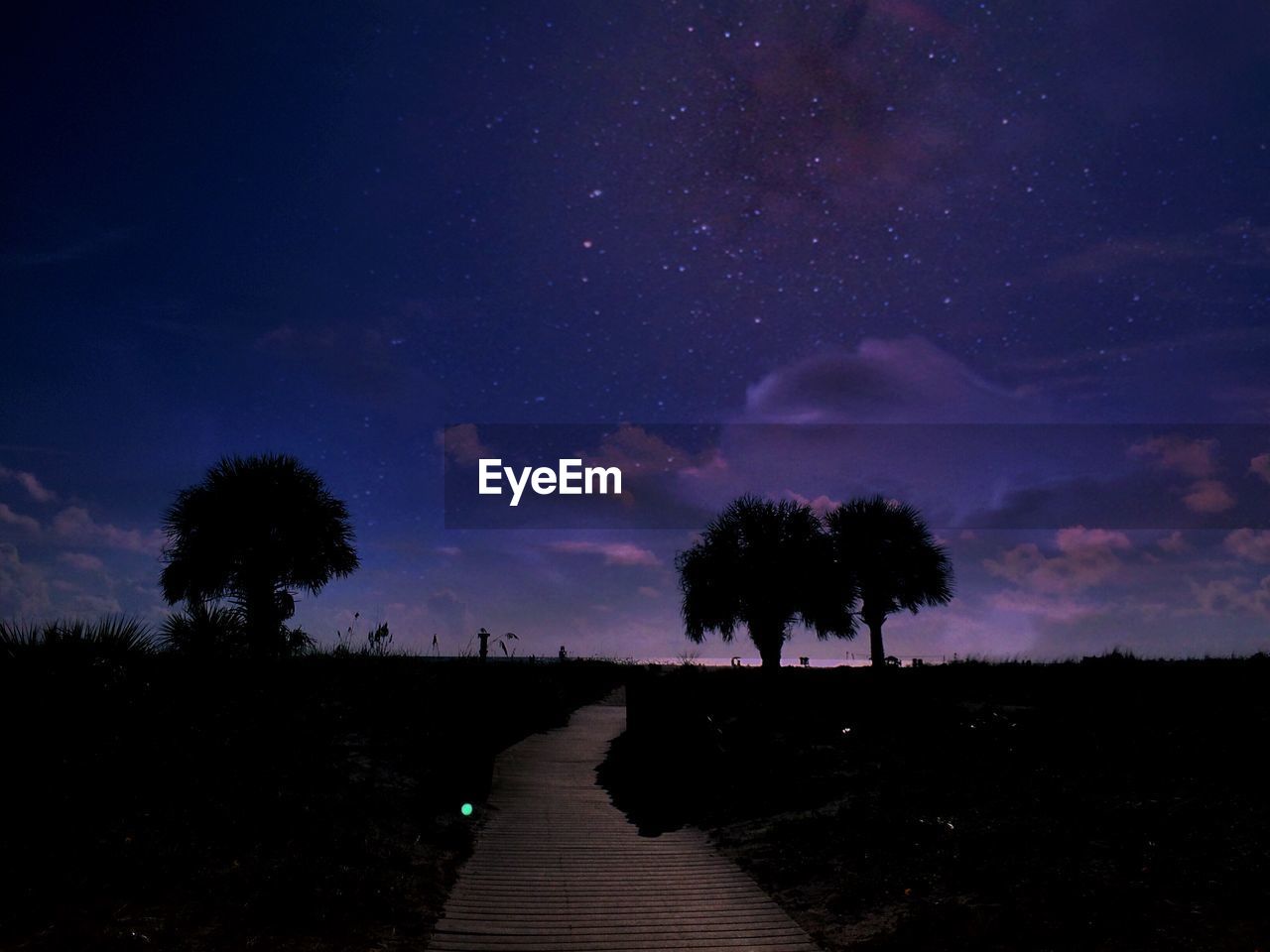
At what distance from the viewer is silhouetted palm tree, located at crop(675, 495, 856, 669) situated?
131 feet

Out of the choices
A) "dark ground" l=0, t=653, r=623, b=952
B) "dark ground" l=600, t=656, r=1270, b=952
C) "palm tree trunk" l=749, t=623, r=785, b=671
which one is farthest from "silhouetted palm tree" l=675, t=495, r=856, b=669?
"dark ground" l=0, t=653, r=623, b=952

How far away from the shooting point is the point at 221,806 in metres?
10.5

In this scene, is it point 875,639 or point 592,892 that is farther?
point 875,639

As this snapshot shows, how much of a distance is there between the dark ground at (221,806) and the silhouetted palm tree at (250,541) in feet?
35.4

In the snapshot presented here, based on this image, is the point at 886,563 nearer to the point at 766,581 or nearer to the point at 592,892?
the point at 766,581

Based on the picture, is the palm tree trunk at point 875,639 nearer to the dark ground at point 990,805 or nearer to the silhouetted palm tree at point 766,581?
the silhouetted palm tree at point 766,581

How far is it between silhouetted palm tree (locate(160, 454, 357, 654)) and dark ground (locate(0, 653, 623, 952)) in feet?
35.4

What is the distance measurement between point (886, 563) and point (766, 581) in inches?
286

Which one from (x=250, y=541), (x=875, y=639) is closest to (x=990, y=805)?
(x=250, y=541)

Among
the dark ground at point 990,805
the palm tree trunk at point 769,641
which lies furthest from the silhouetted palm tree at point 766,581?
the dark ground at point 990,805

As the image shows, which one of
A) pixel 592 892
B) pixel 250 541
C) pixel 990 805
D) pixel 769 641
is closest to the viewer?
pixel 592 892

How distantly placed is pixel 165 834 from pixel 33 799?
165cm

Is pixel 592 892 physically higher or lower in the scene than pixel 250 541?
lower

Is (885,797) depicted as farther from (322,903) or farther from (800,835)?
(322,903)
